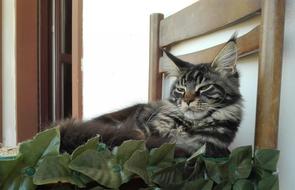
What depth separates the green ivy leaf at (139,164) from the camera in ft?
1.06

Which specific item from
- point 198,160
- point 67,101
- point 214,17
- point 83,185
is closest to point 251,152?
point 198,160

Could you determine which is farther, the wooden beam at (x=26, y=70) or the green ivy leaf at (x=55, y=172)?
the wooden beam at (x=26, y=70)

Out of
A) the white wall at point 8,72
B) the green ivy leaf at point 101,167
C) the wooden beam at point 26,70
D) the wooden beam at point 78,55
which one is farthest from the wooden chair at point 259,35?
the white wall at point 8,72

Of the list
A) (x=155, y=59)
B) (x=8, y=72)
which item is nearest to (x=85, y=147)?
(x=155, y=59)

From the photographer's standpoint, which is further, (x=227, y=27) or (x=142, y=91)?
(x=142, y=91)

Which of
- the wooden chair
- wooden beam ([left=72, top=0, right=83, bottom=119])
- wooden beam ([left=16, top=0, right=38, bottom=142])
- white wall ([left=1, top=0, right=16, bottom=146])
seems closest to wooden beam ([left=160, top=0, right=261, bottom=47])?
the wooden chair

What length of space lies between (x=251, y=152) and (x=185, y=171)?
76 millimetres

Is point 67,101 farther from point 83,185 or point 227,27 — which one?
point 83,185

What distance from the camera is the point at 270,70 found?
44cm

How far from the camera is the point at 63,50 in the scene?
87.7 inches

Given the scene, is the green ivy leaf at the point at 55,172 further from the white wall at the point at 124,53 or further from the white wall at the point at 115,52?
the white wall at the point at 115,52

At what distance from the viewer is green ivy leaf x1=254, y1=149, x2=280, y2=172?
36 centimetres

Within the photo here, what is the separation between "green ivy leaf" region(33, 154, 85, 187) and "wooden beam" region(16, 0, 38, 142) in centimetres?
197

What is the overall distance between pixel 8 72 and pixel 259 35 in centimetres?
226
